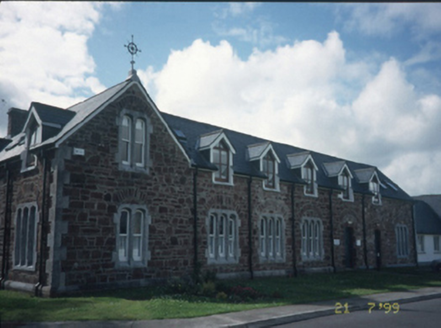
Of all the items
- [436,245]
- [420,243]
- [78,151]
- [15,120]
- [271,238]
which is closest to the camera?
[78,151]

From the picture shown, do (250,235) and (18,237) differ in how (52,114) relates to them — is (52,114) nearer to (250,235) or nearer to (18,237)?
(18,237)

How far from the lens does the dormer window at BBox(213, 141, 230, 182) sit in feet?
72.4

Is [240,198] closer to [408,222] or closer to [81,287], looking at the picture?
[81,287]

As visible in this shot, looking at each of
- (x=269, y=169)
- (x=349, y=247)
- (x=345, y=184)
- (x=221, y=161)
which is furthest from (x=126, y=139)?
(x=349, y=247)

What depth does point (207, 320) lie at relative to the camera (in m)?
11.2

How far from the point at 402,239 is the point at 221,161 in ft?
73.1

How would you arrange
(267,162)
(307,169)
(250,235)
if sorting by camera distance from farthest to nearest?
(307,169) < (267,162) < (250,235)

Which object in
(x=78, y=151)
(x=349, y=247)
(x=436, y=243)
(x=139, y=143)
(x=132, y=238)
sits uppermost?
(x=139, y=143)

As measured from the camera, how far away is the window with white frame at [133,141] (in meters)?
17.8

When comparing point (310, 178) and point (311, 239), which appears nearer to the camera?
point (311, 239)

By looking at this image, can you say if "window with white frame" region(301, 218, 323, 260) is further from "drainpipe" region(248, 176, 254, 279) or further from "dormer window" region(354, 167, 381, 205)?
"dormer window" region(354, 167, 381, 205)

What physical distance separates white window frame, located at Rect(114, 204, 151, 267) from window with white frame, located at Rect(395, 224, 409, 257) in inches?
1005

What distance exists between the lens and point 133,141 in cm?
1803

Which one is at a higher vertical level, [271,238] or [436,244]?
[271,238]
